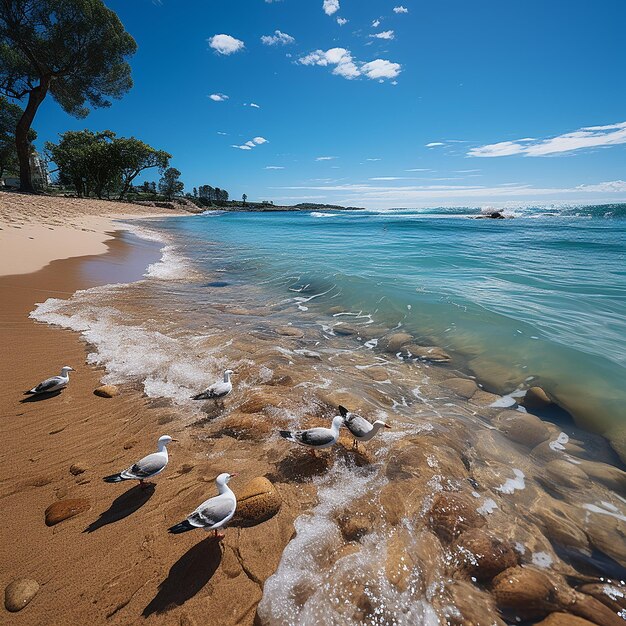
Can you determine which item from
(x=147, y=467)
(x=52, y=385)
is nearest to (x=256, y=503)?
(x=147, y=467)

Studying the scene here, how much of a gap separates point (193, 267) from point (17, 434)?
14.1m

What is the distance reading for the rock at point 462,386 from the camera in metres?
6.44

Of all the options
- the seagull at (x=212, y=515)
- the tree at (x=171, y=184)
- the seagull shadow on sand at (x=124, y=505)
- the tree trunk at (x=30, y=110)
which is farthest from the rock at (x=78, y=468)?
the tree at (x=171, y=184)

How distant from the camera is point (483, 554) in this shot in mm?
3152

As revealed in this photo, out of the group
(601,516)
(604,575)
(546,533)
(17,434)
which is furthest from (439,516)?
(17,434)

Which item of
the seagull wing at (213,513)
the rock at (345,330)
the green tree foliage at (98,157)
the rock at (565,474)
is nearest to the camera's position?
the seagull wing at (213,513)

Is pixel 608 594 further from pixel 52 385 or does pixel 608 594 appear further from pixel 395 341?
pixel 52 385

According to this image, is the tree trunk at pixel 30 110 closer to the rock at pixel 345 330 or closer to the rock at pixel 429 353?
the rock at pixel 345 330

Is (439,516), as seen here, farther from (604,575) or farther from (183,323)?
(183,323)

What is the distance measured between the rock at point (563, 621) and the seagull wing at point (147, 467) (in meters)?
3.84

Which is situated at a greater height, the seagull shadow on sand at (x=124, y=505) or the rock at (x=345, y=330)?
the seagull shadow on sand at (x=124, y=505)

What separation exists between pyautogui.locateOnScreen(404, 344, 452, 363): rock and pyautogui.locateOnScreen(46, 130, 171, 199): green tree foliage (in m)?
81.5

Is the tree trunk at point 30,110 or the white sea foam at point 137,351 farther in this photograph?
the tree trunk at point 30,110

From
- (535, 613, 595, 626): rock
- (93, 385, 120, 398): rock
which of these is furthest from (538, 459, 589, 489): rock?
(93, 385, 120, 398): rock
